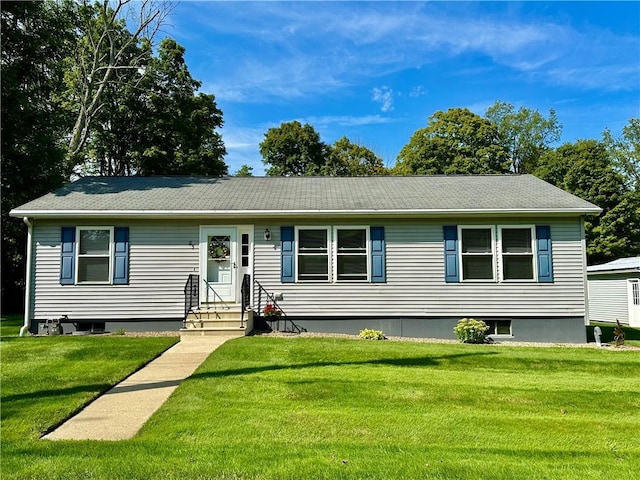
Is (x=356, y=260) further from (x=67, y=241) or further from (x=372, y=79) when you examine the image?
(x=372, y=79)

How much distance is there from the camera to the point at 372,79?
54.0ft

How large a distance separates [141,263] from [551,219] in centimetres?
1000

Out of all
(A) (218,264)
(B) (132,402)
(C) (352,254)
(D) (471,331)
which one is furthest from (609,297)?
(B) (132,402)

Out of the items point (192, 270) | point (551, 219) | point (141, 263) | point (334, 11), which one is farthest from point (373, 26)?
point (141, 263)

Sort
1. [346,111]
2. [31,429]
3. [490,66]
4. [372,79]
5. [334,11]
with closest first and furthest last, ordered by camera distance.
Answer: [31,429]
[334,11]
[490,66]
[372,79]
[346,111]

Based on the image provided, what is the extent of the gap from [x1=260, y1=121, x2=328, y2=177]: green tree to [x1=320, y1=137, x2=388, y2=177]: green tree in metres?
0.81

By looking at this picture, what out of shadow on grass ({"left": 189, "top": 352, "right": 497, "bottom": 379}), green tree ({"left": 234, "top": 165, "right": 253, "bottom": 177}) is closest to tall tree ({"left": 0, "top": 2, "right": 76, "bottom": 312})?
shadow on grass ({"left": 189, "top": 352, "right": 497, "bottom": 379})

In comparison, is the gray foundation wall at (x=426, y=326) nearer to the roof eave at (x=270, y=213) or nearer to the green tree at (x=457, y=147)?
the roof eave at (x=270, y=213)

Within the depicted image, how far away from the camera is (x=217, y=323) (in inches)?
408

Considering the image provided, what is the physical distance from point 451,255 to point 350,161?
25.9 meters

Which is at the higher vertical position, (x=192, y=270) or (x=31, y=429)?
(x=192, y=270)

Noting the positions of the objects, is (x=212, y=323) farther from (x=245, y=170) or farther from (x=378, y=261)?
(x=245, y=170)

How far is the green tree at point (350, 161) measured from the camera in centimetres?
3538

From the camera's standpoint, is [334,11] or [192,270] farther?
[192,270]
